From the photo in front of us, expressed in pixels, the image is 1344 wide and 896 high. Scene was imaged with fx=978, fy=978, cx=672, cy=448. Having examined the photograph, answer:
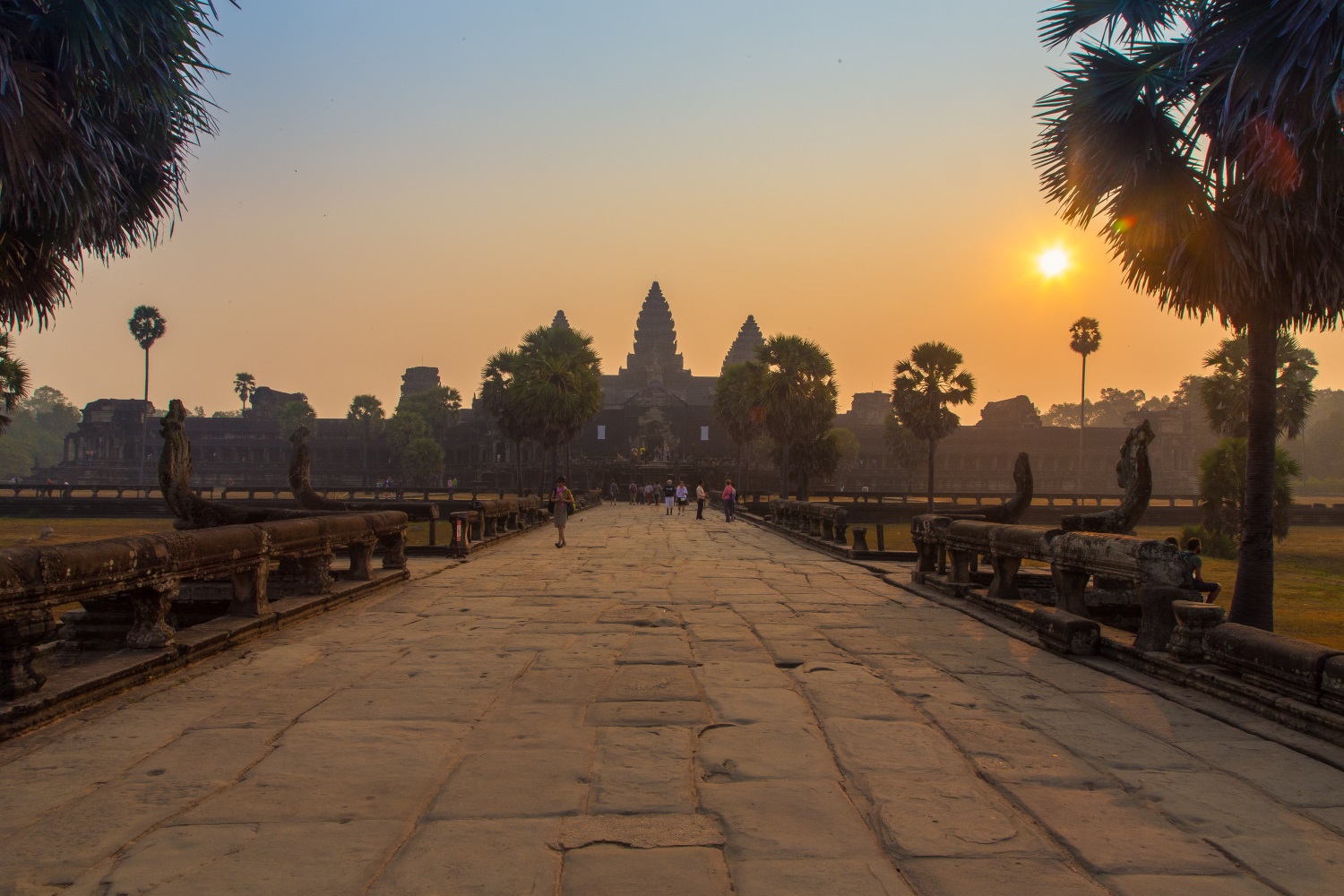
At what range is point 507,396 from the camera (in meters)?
50.3

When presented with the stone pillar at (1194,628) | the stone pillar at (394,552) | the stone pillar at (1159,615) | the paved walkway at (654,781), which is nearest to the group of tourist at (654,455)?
the stone pillar at (394,552)

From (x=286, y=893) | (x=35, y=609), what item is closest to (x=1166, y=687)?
(x=286, y=893)

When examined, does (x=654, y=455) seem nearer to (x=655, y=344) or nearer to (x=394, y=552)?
(x=655, y=344)

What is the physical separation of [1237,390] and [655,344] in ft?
306

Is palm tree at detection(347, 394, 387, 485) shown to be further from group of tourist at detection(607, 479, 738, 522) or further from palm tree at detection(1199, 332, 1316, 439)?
palm tree at detection(1199, 332, 1316, 439)

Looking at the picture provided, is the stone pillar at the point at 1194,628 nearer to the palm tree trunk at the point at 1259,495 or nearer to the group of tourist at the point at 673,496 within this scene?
the palm tree trunk at the point at 1259,495

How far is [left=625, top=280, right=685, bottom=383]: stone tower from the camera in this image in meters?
121

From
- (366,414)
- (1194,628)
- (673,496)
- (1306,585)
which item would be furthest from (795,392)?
(366,414)

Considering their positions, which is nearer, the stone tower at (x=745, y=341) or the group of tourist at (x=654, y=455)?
the group of tourist at (x=654, y=455)

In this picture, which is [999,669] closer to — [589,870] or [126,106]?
[589,870]

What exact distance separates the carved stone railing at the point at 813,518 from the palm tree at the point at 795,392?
12510 millimetres

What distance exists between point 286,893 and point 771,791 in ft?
6.26

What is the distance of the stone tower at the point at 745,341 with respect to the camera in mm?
124938

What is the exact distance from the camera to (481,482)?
79500mm
